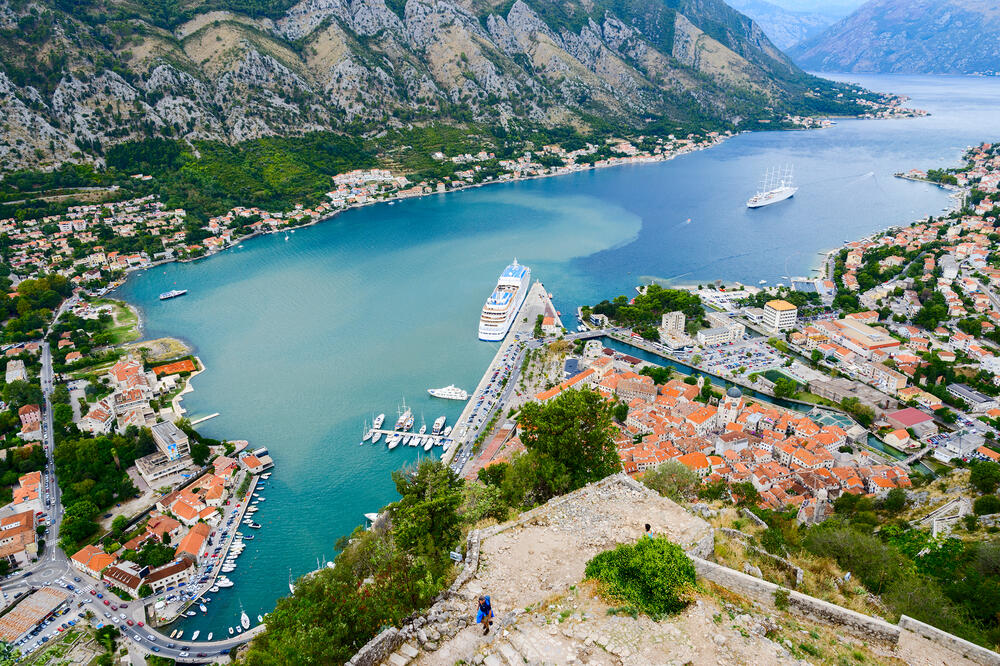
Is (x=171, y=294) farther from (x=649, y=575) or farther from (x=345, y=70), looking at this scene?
(x=345, y=70)

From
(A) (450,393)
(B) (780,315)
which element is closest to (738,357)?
(B) (780,315)

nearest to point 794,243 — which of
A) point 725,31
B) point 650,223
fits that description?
point 650,223

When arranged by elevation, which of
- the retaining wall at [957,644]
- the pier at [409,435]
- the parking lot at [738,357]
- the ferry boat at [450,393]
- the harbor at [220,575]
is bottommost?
the parking lot at [738,357]

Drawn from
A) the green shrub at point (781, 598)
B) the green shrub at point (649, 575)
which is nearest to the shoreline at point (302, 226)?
the green shrub at point (649, 575)

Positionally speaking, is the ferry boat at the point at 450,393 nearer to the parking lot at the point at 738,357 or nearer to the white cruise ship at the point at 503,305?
the white cruise ship at the point at 503,305

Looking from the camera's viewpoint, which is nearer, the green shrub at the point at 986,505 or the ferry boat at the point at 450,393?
the green shrub at the point at 986,505

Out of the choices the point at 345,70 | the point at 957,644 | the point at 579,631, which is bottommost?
the point at 957,644

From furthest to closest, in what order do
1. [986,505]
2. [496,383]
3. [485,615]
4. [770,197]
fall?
[770,197] → [496,383] → [986,505] → [485,615]

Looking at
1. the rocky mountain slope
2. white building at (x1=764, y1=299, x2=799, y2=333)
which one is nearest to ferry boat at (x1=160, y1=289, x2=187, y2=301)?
the rocky mountain slope

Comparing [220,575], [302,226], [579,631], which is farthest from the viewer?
[302,226]
